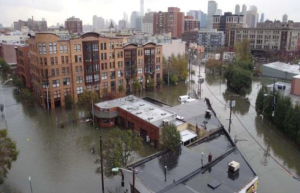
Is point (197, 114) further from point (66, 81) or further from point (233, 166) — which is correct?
point (66, 81)

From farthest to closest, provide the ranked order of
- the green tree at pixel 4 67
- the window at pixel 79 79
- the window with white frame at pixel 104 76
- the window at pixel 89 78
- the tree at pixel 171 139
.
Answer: the green tree at pixel 4 67, the window with white frame at pixel 104 76, the window at pixel 89 78, the window at pixel 79 79, the tree at pixel 171 139

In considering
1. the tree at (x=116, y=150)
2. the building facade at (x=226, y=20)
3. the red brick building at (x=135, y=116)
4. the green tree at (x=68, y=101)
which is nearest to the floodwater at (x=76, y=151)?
the red brick building at (x=135, y=116)

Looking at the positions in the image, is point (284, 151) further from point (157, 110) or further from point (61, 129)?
point (61, 129)

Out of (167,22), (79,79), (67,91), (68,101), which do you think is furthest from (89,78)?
(167,22)

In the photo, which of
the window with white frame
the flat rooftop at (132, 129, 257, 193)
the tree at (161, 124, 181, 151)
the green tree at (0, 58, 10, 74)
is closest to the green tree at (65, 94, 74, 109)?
the window with white frame

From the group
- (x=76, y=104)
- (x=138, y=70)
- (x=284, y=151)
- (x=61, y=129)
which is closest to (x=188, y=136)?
(x=284, y=151)

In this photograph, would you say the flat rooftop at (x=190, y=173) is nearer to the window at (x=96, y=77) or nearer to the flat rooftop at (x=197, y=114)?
the flat rooftop at (x=197, y=114)

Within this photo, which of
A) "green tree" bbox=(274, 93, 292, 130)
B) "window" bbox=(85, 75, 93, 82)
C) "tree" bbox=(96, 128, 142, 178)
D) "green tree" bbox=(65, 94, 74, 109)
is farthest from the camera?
"window" bbox=(85, 75, 93, 82)

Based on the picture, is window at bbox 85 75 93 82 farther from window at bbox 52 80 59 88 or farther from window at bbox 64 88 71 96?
window at bbox 52 80 59 88
